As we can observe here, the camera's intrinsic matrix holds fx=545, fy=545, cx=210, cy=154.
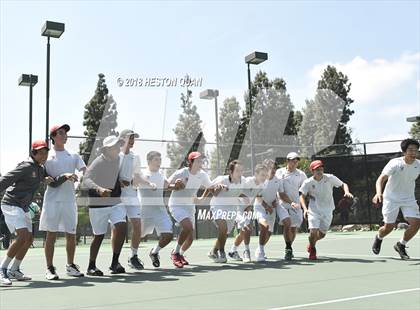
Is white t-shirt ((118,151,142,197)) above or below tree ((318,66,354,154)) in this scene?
below

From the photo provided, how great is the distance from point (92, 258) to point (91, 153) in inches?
395

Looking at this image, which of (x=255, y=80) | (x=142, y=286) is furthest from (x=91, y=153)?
(x=255, y=80)

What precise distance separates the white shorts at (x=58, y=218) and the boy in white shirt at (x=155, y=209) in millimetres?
1430

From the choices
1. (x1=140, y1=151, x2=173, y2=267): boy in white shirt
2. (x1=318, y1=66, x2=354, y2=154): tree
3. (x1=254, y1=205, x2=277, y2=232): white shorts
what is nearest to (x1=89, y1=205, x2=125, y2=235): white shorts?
(x1=140, y1=151, x2=173, y2=267): boy in white shirt

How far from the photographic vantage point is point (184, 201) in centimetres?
809

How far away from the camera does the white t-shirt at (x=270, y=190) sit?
8.92 metres

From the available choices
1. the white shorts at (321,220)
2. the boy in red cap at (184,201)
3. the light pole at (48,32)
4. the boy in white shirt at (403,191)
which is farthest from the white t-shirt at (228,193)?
the light pole at (48,32)

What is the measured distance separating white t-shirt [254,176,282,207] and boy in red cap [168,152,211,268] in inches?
48.7

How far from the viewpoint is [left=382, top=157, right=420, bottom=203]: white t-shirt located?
8.28 metres

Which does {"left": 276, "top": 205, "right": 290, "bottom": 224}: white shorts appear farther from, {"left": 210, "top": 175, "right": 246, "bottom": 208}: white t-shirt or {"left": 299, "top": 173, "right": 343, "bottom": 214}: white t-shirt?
{"left": 210, "top": 175, "right": 246, "bottom": 208}: white t-shirt

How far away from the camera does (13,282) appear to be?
648 centimetres

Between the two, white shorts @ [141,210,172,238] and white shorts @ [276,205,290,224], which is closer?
white shorts @ [141,210,172,238]

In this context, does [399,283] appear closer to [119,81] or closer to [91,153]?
[119,81]

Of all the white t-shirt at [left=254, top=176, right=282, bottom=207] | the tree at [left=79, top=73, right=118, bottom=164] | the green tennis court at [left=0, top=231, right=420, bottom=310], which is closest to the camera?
the green tennis court at [left=0, top=231, right=420, bottom=310]
